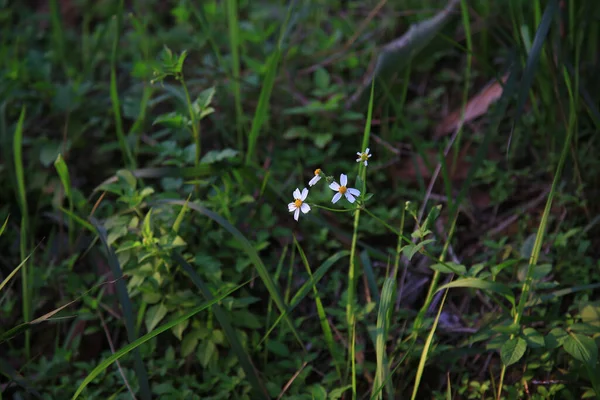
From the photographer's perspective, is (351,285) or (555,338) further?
(351,285)

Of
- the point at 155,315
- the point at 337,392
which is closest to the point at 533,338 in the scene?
the point at 337,392

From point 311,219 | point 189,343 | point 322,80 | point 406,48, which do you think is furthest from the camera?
point 322,80

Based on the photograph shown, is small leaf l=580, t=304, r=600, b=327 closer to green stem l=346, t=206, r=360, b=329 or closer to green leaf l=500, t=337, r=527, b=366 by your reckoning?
green leaf l=500, t=337, r=527, b=366

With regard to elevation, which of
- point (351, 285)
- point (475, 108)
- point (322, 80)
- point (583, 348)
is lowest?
point (583, 348)

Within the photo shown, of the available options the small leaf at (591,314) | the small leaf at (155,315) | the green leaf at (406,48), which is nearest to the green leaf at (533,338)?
the small leaf at (591,314)

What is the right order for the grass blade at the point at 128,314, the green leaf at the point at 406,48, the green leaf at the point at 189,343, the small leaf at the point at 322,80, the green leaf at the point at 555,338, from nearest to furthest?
the green leaf at the point at 555,338 → the grass blade at the point at 128,314 → the green leaf at the point at 189,343 → the green leaf at the point at 406,48 → the small leaf at the point at 322,80

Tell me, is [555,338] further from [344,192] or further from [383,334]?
[344,192]

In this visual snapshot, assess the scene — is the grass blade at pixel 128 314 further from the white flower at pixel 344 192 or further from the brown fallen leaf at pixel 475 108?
the brown fallen leaf at pixel 475 108

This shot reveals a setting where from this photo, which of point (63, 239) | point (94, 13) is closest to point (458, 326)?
point (63, 239)
